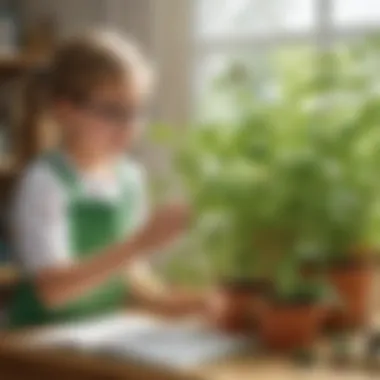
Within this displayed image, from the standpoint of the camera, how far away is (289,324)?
167cm

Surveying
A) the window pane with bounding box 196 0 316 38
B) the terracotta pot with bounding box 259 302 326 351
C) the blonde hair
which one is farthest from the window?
the terracotta pot with bounding box 259 302 326 351

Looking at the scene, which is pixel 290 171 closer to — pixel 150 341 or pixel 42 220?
pixel 150 341

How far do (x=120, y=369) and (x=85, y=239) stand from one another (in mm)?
540

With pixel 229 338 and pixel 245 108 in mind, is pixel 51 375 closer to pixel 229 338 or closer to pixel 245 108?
pixel 229 338

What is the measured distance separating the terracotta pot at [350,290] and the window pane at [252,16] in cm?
105

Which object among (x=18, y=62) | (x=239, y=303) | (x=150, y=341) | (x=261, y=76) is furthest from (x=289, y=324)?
(x=18, y=62)

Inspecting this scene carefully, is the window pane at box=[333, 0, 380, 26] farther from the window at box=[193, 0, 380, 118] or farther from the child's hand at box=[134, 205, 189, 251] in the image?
the child's hand at box=[134, 205, 189, 251]

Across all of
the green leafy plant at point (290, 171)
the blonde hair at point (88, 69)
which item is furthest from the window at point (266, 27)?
the green leafy plant at point (290, 171)

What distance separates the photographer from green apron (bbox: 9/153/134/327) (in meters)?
2.02

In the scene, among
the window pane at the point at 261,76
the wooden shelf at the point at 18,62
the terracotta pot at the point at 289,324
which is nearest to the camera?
the terracotta pot at the point at 289,324

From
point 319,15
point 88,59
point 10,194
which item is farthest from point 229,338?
point 10,194

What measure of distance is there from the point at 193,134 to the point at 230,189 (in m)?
0.14

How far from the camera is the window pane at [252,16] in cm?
268

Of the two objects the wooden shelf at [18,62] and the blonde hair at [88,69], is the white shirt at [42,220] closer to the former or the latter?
the blonde hair at [88,69]
